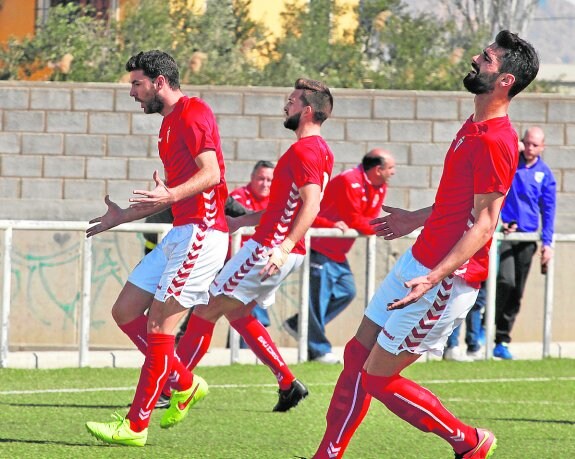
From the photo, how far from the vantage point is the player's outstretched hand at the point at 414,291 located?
241 inches

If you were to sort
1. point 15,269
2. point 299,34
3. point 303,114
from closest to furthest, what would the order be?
point 303,114
point 15,269
point 299,34

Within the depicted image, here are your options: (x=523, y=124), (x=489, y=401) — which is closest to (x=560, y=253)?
(x=523, y=124)

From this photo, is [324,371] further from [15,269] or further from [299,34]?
[299,34]

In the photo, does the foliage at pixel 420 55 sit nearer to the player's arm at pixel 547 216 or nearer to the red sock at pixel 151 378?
the player's arm at pixel 547 216

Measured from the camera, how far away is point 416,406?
6629 millimetres

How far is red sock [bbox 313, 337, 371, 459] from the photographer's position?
264 inches

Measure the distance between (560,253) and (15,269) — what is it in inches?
209

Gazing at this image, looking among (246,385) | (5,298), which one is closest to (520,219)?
(246,385)

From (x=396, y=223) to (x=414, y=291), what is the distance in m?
0.98

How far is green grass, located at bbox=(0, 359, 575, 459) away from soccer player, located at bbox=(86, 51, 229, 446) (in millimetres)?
354

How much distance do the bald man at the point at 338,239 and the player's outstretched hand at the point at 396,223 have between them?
531 cm

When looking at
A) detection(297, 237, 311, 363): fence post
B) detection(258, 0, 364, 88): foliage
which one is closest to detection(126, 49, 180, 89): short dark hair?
detection(297, 237, 311, 363): fence post

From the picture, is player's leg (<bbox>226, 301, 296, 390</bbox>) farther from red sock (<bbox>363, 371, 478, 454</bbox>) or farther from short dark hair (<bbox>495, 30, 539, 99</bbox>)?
short dark hair (<bbox>495, 30, 539, 99</bbox>)

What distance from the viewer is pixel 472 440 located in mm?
6668
